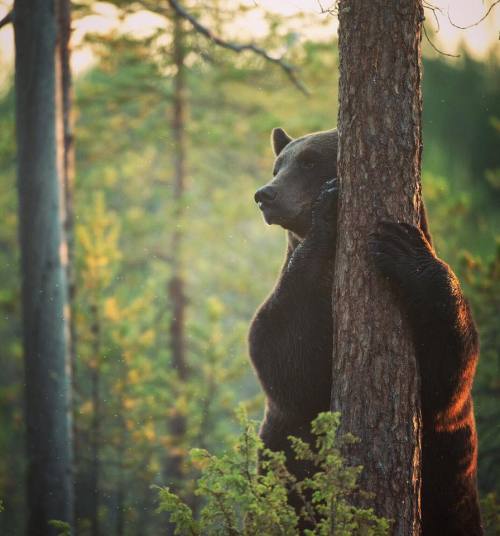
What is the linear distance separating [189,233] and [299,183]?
9.64 metres

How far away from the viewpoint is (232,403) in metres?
10.8

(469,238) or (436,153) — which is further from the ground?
(436,153)

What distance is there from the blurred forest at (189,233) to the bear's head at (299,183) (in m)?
3.06

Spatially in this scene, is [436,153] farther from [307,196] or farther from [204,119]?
[307,196]

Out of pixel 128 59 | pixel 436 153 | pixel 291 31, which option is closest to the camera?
pixel 291 31

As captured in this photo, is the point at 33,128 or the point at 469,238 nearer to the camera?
the point at 33,128

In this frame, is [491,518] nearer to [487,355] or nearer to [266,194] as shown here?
[266,194]

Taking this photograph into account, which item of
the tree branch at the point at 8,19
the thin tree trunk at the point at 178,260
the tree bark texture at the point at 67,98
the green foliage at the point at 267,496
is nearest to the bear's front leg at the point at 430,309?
the green foliage at the point at 267,496

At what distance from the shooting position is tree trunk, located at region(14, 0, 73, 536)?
4.89 m

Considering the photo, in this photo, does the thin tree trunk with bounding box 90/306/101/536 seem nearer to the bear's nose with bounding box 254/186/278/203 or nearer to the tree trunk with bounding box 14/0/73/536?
the tree trunk with bounding box 14/0/73/536

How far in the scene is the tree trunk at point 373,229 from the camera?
2756 mm

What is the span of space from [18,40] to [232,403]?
24.3 feet

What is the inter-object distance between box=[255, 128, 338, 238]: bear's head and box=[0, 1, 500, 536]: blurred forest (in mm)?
3055

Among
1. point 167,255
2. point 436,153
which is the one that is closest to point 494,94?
point 436,153
